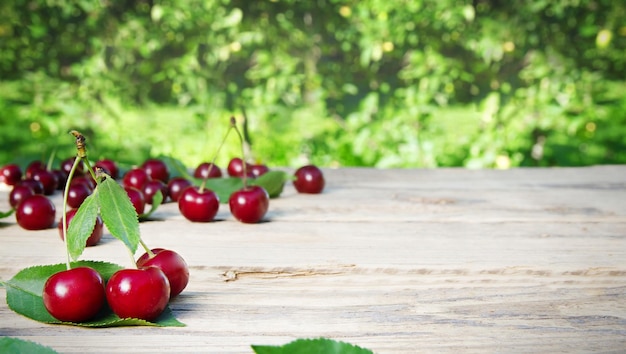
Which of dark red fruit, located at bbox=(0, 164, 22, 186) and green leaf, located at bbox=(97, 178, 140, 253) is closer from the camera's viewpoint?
green leaf, located at bbox=(97, 178, 140, 253)

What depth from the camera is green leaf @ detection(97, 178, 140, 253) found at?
800 mm

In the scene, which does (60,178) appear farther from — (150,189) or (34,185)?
(150,189)

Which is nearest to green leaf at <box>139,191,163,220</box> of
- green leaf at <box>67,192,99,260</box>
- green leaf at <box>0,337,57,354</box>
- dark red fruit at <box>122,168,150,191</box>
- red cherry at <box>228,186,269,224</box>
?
red cherry at <box>228,186,269,224</box>

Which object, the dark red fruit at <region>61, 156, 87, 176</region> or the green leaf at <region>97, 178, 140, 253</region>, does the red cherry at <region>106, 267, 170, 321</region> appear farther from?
the dark red fruit at <region>61, 156, 87, 176</region>

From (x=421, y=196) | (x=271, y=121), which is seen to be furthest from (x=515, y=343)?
(x=271, y=121)

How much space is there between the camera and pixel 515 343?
0.76 meters

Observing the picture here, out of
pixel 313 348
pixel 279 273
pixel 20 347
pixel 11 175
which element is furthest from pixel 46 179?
pixel 313 348

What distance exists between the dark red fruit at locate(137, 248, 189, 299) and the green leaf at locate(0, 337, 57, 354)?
0.19 metres

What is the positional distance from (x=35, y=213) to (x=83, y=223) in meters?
0.47

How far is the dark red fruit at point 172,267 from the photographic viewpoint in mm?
883

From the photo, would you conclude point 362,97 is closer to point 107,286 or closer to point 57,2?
point 57,2

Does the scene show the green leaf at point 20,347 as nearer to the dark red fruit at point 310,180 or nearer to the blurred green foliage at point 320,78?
the dark red fruit at point 310,180

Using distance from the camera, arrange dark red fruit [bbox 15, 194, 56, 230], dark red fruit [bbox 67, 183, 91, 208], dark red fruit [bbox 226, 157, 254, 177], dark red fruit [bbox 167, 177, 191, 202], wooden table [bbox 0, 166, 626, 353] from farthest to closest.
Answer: dark red fruit [bbox 226, 157, 254, 177] → dark red fruit [bbox 167, 177, 191, 202] → dark red fruit [bbox 67, 183, 91, 208] → dark red fruit [bbox 15, 194, 56, 230] → wooden table [bbox 0, 166, 626, 353]

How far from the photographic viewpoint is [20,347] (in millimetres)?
705
